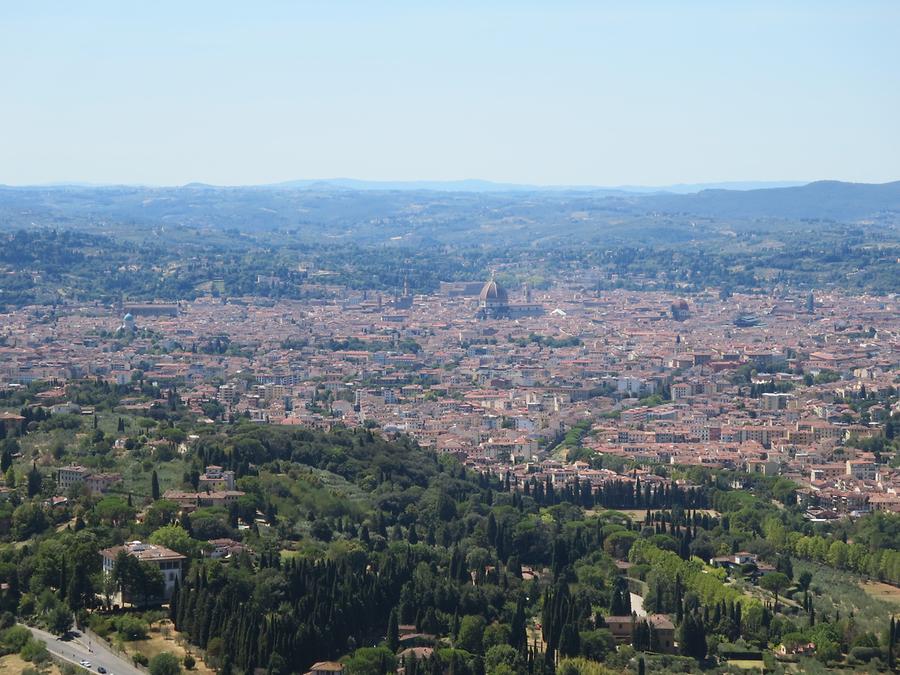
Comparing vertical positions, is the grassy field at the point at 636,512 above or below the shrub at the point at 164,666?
below

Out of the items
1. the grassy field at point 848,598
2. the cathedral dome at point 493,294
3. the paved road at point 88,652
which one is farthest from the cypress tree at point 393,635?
the cathedral dome at point 493,294

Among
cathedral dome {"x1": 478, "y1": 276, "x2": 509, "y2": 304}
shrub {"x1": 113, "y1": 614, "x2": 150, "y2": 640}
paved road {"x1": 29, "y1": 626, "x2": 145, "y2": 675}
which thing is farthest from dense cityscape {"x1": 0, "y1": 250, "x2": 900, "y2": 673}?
cathedral dome {"x1": 478, "y1": 276, "x2": 509, "y2": 304}

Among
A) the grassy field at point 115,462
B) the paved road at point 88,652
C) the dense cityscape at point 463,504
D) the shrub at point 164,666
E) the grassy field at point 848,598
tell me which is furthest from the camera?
the grassy field at point 115,462

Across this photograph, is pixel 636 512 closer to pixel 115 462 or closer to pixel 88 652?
pixel 115 462

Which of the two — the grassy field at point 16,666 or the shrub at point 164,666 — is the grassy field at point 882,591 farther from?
the grassy field at point 16,666

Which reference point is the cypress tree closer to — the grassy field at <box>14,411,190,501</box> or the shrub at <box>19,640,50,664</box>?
the shrub at <box>19,640,50,664</box>

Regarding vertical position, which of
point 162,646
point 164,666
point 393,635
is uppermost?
point 164,666

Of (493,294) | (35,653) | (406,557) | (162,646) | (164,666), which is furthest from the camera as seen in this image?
(493,294)

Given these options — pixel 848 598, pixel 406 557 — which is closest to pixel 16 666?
pixel 406 557

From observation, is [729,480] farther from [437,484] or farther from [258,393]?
[258,393]

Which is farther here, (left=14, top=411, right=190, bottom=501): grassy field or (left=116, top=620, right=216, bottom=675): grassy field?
(left=14, top=411, right=190, bottom=501): grassy field
